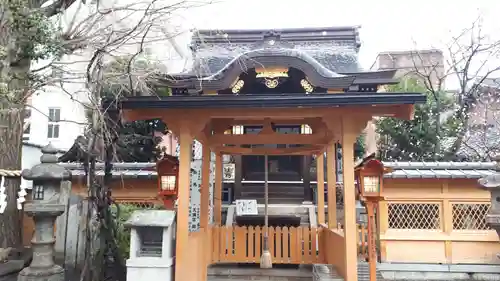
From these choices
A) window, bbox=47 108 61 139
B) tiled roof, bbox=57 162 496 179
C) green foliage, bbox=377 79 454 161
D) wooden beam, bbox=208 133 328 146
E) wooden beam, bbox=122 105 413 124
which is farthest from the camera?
window, bbox=47 108 61 139

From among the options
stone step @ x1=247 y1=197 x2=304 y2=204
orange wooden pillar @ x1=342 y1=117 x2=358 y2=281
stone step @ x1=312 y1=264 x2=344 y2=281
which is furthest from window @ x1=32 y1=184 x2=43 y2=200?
stone step @ x1=247 y1=197 x2=304 y2=204

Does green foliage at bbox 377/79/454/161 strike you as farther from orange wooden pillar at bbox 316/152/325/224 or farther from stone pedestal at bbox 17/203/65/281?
stone pedestal at bbox 17/203/65/281

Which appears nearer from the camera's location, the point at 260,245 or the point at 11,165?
the point at 11,165

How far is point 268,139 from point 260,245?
2.25 m

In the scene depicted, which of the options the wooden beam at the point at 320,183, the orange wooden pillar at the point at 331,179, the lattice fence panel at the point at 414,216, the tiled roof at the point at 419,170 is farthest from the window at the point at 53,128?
the lattice fence panel at the point at 414,216

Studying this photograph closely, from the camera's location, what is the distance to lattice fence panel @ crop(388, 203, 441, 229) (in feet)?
30.9

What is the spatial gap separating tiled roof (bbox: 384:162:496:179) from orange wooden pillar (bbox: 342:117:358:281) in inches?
159

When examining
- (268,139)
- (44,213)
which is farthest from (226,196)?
(44,213)

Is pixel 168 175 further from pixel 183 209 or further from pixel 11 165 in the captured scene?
pixel 11 165

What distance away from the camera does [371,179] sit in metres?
6.25

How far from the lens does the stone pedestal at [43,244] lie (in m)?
6.09

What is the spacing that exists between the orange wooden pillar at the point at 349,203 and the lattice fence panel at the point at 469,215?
5118 mm

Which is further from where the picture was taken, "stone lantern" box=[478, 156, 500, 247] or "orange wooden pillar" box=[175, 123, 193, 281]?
"stone lantern" box=[478, 156, 500, 247]

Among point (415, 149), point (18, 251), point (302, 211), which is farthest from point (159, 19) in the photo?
point (415, 149)
